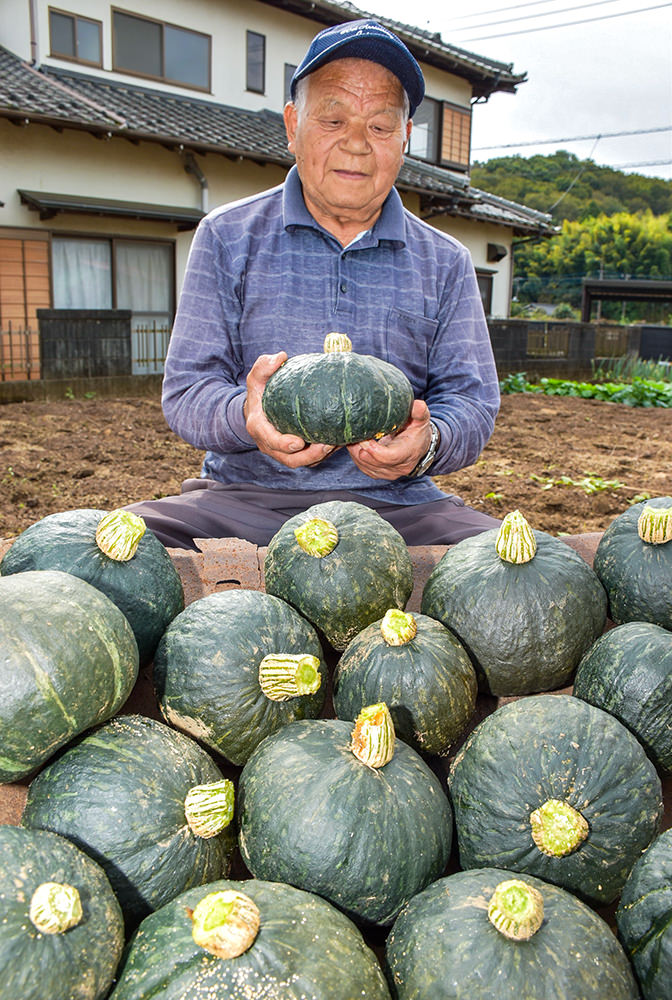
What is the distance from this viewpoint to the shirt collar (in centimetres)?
357

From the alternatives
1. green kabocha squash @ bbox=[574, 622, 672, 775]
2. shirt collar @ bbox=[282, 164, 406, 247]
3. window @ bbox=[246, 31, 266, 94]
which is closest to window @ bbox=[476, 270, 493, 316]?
window @ bbox=[246, 31, 266, 94]

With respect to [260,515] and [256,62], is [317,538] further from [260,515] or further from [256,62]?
[256,62]

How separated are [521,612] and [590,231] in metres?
85.1

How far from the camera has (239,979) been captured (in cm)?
117

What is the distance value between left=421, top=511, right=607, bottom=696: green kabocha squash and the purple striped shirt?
4.23 ft

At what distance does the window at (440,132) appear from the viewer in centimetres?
2183

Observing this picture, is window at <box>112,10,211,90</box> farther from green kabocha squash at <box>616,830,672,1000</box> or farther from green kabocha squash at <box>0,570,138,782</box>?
green kabocha squash at <box>616,830,672,1000</box>

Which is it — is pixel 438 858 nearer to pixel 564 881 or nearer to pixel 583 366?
pixel 564 881

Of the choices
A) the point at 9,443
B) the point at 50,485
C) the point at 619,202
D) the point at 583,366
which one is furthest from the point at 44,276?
the point at 619,202

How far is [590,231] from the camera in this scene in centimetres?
7888

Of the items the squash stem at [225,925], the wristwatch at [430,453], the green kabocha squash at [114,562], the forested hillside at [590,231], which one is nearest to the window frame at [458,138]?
the wristwatch at [430,453]

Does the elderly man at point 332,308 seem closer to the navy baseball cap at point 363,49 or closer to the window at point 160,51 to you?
the navy baseball cap at point 363,49

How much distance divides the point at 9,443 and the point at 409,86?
7554 millimetres

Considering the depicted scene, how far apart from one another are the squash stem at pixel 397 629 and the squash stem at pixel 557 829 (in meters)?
0.49
